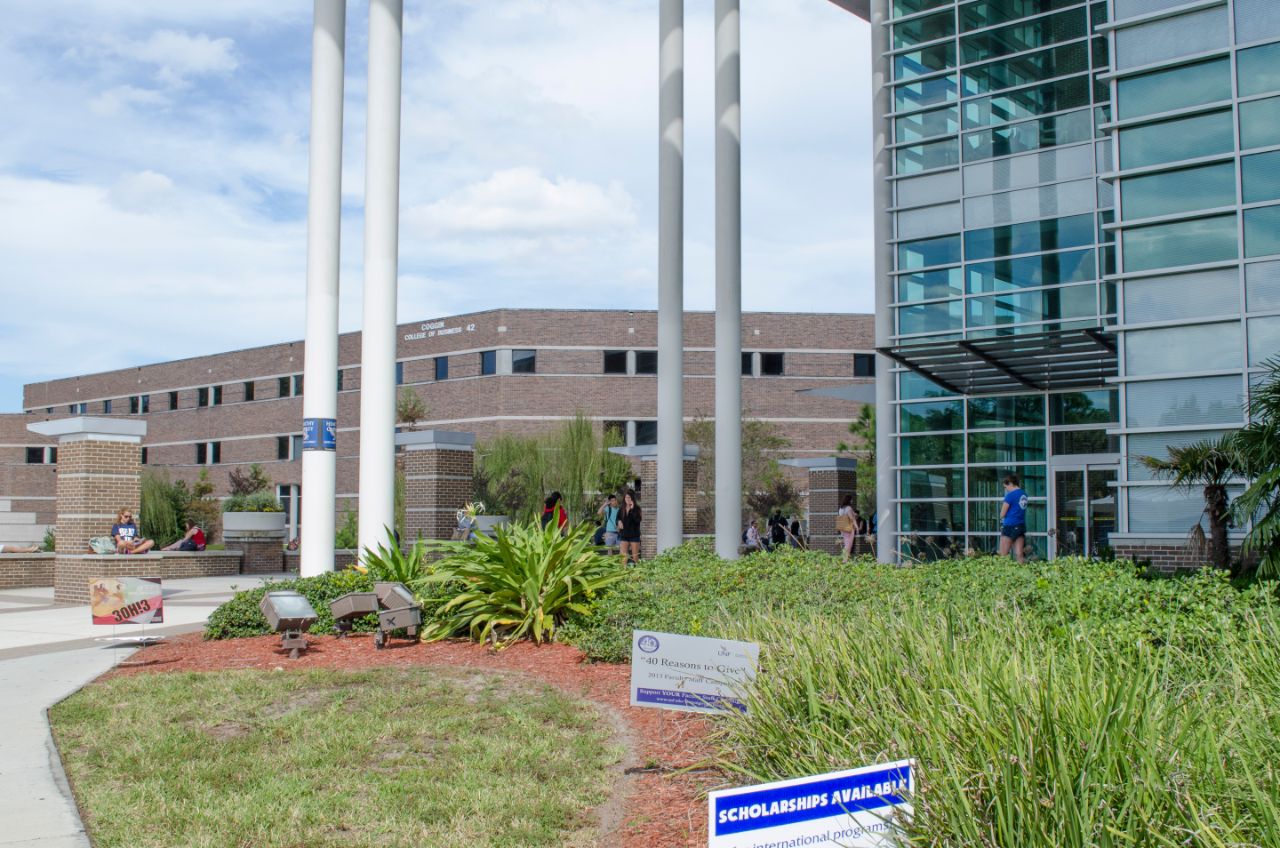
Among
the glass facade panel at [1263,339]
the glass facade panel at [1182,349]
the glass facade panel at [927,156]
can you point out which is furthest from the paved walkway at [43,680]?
the glass facade panel at [927,156]

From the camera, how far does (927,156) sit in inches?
943

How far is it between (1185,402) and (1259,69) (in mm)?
4360

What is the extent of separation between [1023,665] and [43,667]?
32.6ft

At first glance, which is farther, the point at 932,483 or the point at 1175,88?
the point at 932,483

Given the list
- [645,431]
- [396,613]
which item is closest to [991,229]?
[396,613]

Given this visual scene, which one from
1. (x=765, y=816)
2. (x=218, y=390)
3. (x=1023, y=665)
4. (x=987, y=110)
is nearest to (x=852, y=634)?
(x=1023, y=665)

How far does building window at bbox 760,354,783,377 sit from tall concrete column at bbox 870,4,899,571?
33853 mm

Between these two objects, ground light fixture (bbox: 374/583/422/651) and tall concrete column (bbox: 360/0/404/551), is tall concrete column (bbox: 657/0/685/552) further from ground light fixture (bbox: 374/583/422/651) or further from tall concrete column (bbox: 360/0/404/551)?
ground light fixture (bbox: 374/583/422/651)

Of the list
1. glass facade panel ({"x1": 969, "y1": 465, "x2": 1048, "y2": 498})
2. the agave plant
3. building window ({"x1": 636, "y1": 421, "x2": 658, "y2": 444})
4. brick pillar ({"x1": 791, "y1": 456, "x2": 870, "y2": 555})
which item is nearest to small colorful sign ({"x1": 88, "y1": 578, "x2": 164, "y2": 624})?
the agave plant

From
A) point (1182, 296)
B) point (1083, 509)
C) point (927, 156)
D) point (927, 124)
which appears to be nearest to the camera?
point (1182, 296)

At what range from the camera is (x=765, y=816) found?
10.7ft

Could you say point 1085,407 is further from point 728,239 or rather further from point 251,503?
point 251,503

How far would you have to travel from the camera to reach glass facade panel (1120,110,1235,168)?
15.2 m

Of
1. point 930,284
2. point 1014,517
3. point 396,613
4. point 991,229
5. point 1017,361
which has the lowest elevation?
point 396,613
